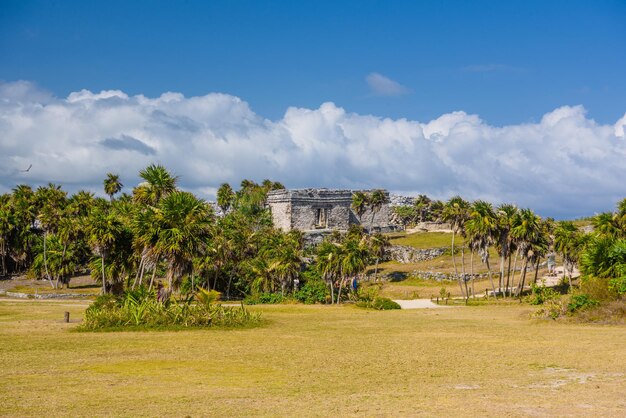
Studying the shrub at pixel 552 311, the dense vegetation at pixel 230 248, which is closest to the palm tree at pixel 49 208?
the dense vegetation at pixel 230 248

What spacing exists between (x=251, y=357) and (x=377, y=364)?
401 centimetres

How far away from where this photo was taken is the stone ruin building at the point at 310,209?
10694 cm

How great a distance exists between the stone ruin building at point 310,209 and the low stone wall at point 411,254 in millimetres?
12840

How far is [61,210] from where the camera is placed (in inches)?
3260

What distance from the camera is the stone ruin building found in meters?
107

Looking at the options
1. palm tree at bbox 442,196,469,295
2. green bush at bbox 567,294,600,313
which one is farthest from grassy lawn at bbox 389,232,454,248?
green bush at bbox 567,294,600,313

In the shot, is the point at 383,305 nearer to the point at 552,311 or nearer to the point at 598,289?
the point at 552,311

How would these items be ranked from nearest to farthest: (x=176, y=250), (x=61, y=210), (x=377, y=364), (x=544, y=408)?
1. (x=544, y=408)
2. (x=377, y=364)
3. (x=176, y=250)
4. (x=61, y=210)

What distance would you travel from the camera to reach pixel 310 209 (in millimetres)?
108500

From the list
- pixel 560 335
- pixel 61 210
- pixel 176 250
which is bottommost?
pixel 560 335

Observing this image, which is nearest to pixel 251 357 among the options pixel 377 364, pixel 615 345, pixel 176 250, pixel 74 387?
pixel 377 364

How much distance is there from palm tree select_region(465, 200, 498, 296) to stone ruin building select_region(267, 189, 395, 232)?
45.4 m

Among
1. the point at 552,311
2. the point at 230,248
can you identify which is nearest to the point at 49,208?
the point at 230,248

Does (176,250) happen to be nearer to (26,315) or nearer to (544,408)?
(26,315)
